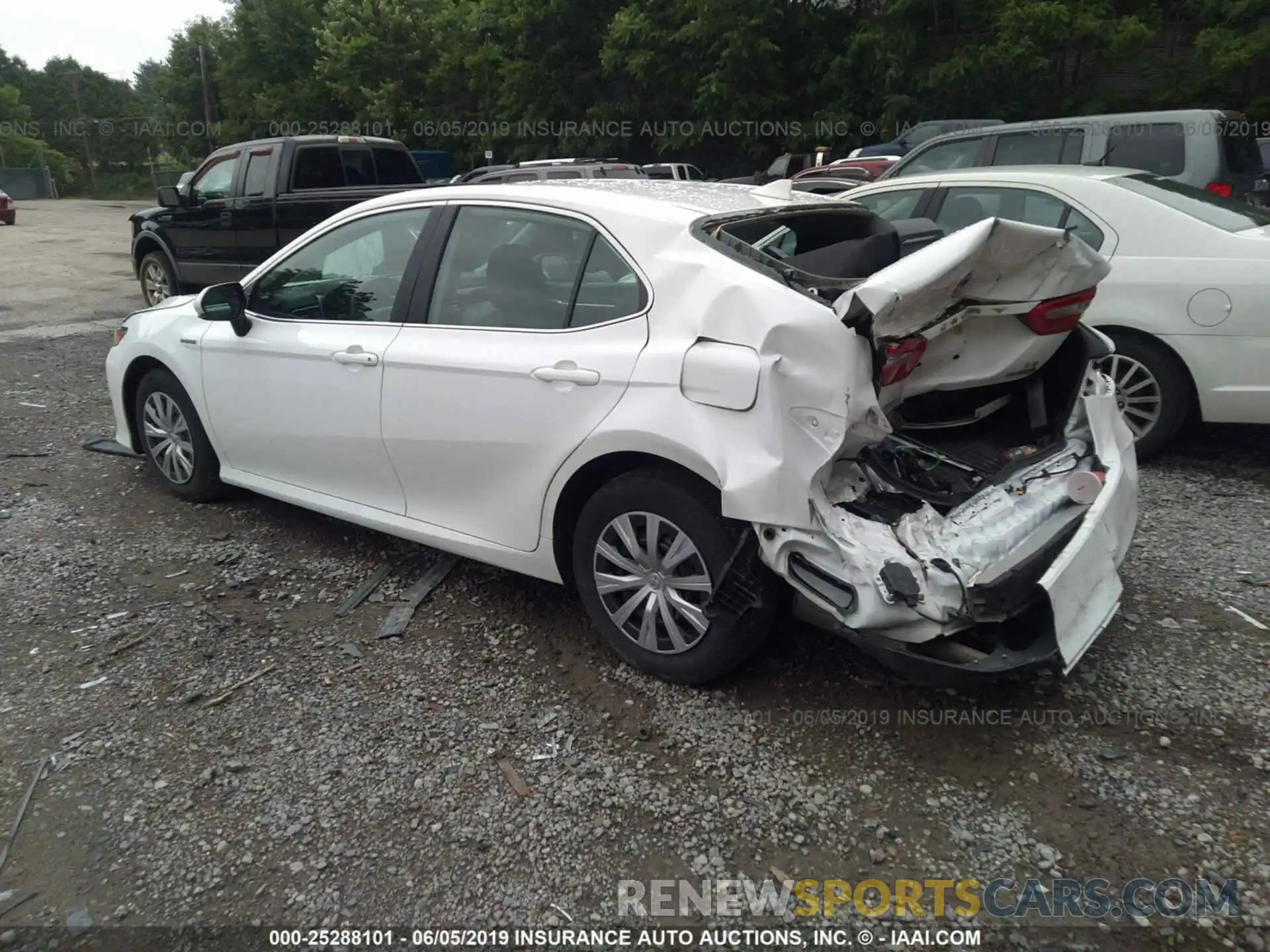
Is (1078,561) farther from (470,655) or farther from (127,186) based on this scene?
(127,186)

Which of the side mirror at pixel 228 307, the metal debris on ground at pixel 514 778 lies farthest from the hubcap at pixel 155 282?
the metal debris on ground at pixel 514 778

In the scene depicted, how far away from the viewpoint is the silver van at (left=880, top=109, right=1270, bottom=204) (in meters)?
7.90

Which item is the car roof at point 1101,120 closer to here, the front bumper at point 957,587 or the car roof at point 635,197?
the car roof at point 635,197

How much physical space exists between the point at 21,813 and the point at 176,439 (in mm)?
2555

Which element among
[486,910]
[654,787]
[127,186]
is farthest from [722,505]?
[127,186]

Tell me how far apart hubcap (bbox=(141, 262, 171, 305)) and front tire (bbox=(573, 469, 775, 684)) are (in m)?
9.61

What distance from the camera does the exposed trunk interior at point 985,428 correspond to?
3238mm

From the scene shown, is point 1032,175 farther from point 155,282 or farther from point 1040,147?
point 155,282

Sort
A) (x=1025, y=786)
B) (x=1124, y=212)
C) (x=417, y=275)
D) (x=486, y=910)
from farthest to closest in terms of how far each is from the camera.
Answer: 1. (x=1124, y=212)
2. (x=417, y=275)
3. (x=1025, y=786)
4. (x=486, y=910)

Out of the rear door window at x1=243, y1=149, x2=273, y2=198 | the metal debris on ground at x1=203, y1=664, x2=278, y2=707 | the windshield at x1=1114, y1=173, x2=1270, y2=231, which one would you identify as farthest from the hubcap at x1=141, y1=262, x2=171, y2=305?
the windshield at x1=1114, y1=173, x2=1270, y2=231

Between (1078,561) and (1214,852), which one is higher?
(1078,561)

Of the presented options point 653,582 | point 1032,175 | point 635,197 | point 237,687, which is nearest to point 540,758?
point 653,582

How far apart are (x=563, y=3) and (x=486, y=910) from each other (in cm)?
2867

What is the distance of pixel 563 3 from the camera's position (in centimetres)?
2686
